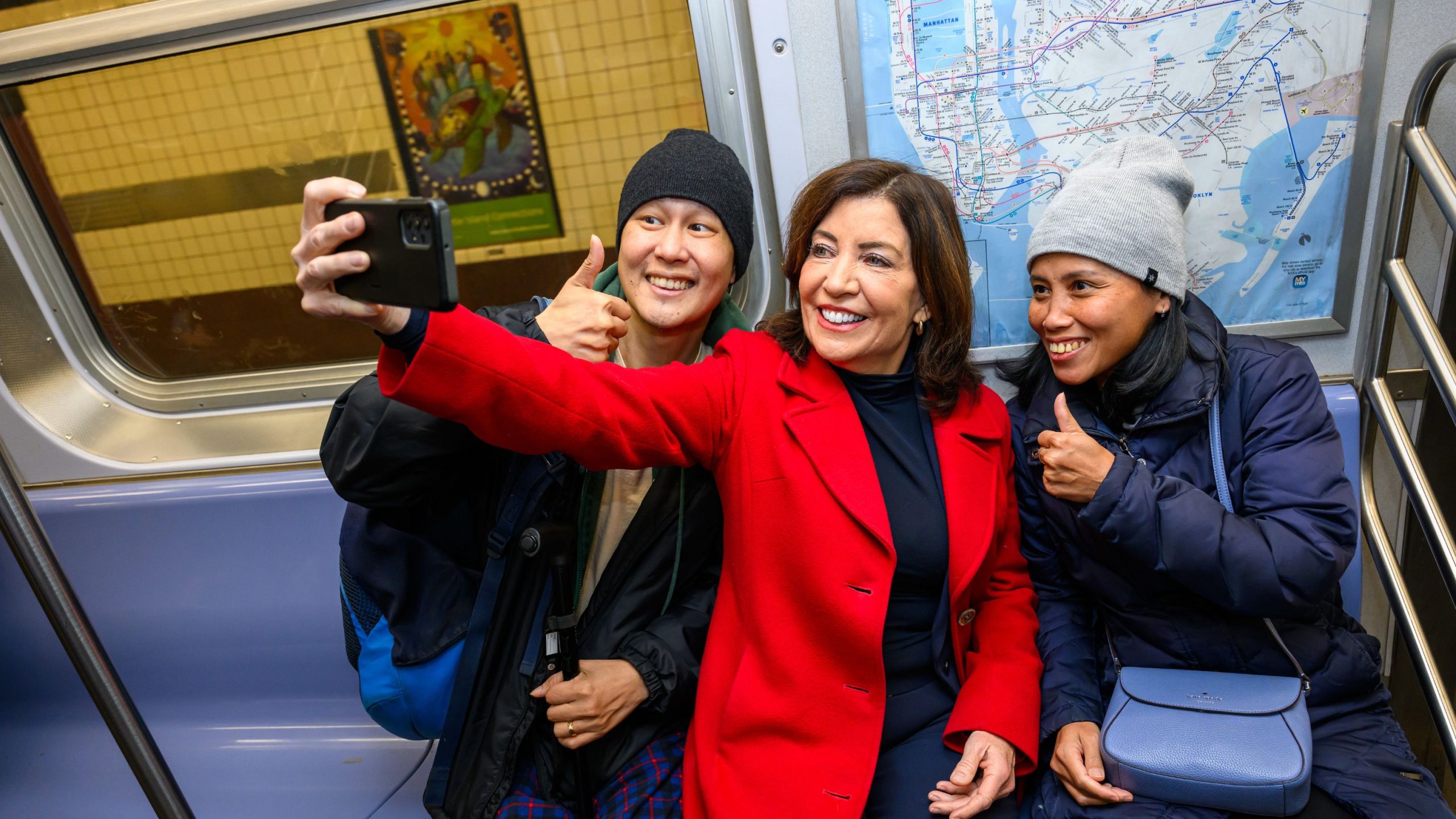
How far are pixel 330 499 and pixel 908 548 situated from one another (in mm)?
1951

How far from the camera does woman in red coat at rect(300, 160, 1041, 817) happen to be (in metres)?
1.74

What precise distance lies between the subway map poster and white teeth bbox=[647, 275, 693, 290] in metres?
0.82

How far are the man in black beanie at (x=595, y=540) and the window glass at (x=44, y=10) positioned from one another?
194 centimetres

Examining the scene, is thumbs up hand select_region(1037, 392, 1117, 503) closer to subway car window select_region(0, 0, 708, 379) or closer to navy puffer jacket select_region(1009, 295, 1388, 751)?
navy puffer jacket select_region(1009, 295, 1388, 751)

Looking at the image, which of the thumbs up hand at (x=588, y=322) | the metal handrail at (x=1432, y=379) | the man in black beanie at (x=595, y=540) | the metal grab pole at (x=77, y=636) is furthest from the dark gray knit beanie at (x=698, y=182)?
the metal handrail at (x=1432, y=379)

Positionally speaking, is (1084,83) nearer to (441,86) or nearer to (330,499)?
(441,86)

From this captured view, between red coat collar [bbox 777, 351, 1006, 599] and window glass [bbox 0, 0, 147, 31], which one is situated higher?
window glass [bbox 0, 0, 147, 31]

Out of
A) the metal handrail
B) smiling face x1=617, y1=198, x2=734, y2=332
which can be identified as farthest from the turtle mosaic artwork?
the metal handrail

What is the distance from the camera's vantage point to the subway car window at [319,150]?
2.63m

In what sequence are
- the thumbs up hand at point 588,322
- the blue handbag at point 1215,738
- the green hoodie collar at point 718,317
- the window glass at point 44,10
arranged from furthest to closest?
the window glass at point 44,10, the green hoodie collar at point 718,317, the thumbs up hand at point 588,322, the blue handbag at point 1215,738

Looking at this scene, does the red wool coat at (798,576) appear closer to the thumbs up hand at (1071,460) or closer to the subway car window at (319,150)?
the thumbs up hand at (1071,460)

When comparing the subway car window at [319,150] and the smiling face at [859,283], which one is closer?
the smiling face at [859,283]

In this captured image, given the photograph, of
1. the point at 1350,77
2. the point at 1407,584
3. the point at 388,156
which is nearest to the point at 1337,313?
the point at 1350,77

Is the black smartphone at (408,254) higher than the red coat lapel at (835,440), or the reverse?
the black smartphone at (408,254)
